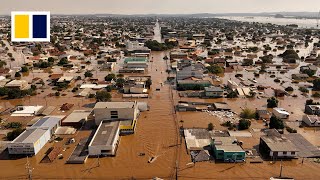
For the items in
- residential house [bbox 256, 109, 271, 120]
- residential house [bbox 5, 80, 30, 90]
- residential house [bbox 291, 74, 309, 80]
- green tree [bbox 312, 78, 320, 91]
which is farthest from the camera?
residential house [bbox 291, 74, 309, 80]

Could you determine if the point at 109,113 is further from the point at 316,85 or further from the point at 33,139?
the point at 316,85

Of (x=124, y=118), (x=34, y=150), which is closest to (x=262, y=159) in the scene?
(x=124, y=118)

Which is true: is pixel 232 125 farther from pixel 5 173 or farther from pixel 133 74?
pixel 133 74

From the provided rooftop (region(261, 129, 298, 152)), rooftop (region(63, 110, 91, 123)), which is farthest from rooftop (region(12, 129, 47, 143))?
rooftop (region(261, 129, 298, 152))

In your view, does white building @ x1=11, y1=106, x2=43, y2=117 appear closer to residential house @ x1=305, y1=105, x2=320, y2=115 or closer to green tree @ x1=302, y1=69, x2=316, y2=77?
residential house @ x1=305, y1=105, x2=320, y2=115

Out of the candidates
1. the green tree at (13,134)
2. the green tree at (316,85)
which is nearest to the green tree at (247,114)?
the green tree at (316,85)

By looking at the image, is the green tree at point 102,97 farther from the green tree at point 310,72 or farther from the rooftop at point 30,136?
the green tree at point 310,72

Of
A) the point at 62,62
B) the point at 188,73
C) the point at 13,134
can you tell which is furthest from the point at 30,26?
the point at 62,62
